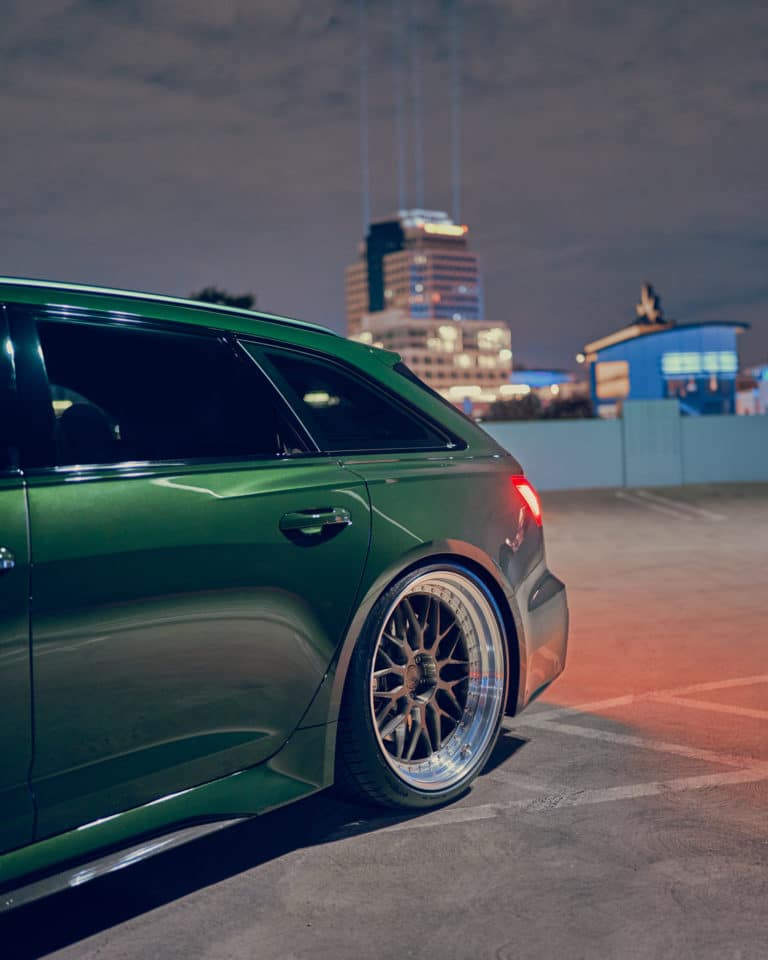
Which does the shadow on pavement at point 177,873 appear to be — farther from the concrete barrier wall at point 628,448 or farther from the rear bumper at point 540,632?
the concrete barrier wall at point 628,448

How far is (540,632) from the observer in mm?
4281

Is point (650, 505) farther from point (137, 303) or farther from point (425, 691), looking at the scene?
point (137, 303)

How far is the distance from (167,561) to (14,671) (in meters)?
0.50

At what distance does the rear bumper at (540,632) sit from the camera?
419cm

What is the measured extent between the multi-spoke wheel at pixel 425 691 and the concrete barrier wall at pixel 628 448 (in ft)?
69.5

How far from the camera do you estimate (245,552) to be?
315cm

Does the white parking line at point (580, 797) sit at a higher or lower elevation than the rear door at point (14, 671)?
lower

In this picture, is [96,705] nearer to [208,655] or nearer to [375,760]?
[208,655]

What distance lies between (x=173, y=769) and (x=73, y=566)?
67 cm

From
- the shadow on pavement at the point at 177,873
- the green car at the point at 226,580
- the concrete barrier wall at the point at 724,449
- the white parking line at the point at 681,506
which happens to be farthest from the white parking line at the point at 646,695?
the concrete barrier wall at the point at 724,449

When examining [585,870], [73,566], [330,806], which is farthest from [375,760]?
[73,566]

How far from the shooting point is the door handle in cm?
330

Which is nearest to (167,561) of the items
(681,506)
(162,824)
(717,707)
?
(162,824)

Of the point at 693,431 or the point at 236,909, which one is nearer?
the point at 236,909
